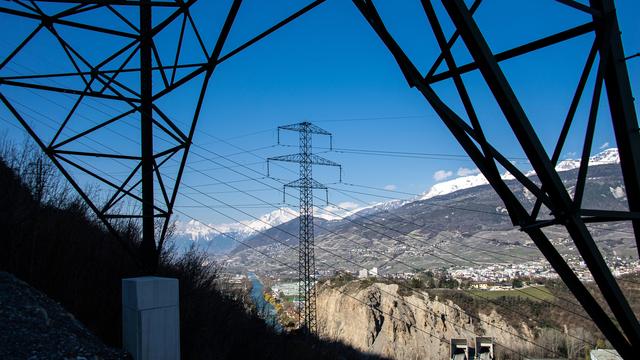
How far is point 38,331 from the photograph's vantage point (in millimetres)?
6016

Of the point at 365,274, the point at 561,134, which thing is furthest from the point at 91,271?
the point at 365,274

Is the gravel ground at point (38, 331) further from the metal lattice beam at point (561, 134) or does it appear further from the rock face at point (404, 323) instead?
the rock face at point (404, 323)

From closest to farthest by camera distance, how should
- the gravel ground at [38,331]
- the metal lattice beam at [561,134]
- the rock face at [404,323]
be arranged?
the metal lattice beam at [561,134]
the gravel ground at [38,331]
the rock face at [404,323]

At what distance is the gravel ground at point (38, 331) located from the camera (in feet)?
18.4

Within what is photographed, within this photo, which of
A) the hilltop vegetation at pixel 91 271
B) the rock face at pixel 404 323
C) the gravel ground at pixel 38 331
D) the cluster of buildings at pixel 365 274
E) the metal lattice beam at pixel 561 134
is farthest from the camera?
the cluster of buildings at pixel 365 274

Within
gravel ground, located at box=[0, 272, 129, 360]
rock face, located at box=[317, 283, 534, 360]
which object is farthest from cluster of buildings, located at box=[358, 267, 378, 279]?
gravel ground, located at box=[0, 272, 129, 360]

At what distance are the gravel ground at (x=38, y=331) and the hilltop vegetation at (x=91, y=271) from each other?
4.23 ft

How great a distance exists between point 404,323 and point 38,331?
212 ft

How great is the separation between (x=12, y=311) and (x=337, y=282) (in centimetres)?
7848

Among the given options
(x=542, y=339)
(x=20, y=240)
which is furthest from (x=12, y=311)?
(x=542, y=339)

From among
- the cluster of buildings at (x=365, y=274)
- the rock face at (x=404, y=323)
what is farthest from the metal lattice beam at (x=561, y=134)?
the cluster of buildings at (x=365, y=274)

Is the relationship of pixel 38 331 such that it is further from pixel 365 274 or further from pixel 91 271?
pixel 365 274

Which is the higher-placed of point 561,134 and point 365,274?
point 561,134

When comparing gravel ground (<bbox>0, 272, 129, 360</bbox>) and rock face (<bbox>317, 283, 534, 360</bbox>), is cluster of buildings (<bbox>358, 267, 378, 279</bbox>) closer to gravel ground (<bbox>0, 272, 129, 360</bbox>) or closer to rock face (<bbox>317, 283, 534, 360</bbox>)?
rock face (<bbox>317, 283, 534, 360</bbox>)
